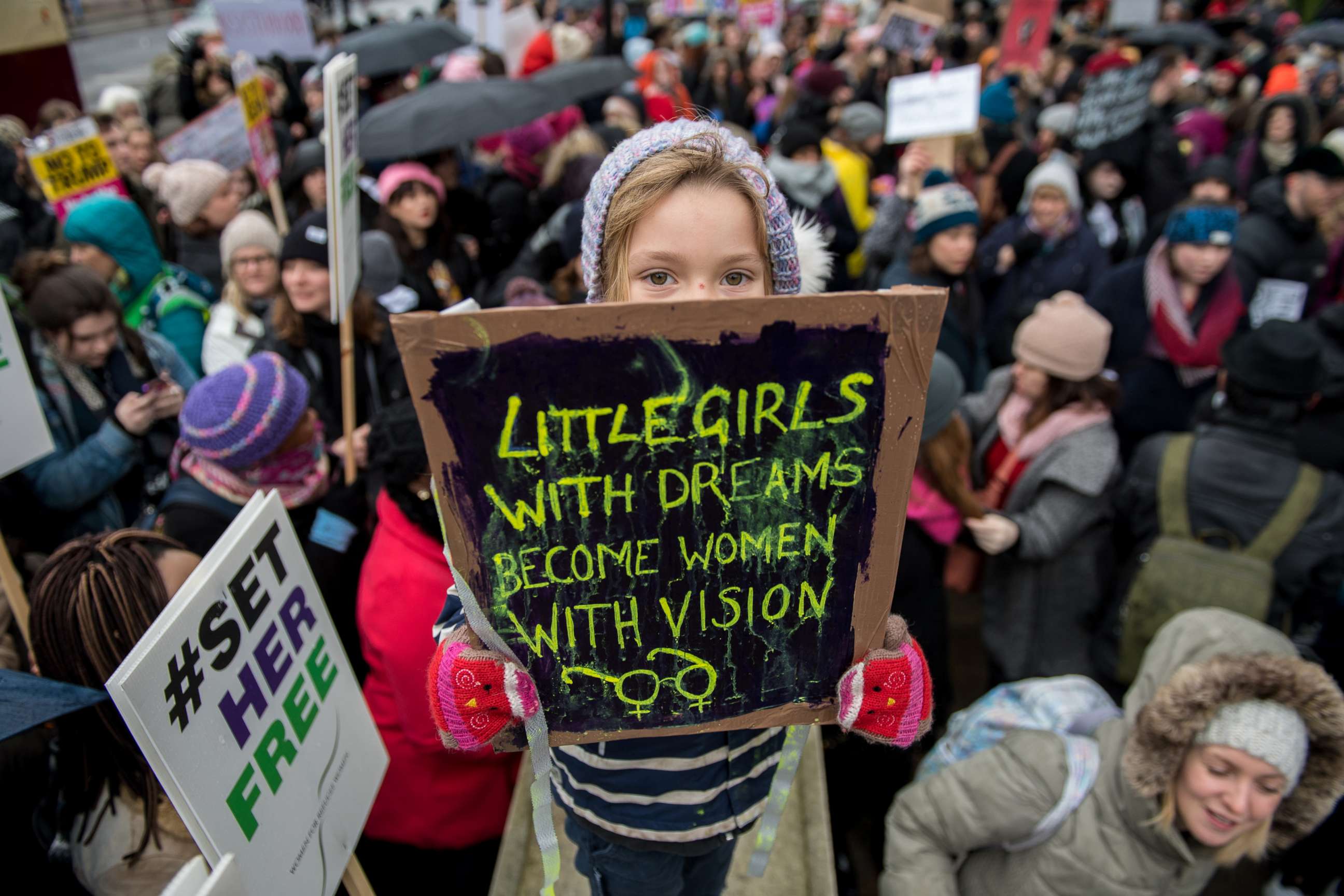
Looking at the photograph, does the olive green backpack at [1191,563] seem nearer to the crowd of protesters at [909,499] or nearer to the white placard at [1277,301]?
the crowd of protesters at [909,499]

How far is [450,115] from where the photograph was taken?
18.0ft

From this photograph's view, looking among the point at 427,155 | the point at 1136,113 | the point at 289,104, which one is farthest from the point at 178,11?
the point at 1136,113

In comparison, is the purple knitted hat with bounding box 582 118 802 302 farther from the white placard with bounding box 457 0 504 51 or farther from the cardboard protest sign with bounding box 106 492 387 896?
the white placard with bounding box 457 0 504 51

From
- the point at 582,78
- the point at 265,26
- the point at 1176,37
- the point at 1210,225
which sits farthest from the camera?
the point at 1176,37

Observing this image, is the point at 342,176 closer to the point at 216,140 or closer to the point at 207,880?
the point at 207,880

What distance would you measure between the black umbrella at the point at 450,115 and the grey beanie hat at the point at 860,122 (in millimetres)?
2169

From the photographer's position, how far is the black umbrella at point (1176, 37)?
10.8 meters

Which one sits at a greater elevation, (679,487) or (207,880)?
(679,487)

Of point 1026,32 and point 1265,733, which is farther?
point 1026,32

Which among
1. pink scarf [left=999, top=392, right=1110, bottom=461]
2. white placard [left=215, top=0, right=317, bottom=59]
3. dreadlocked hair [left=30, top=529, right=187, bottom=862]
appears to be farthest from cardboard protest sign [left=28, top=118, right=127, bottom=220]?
pink scarf [left=999, top=392, right=1110, bottom=461]

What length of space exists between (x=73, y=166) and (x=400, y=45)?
3249mm

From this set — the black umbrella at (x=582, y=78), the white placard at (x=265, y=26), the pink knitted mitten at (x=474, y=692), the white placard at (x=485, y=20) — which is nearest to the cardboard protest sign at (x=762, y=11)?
the white placard at (x=485, y=20)

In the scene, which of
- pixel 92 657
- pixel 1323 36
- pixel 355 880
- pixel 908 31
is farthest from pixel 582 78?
pixel 1323 36

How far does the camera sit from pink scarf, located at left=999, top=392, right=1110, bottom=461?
9.84ft
